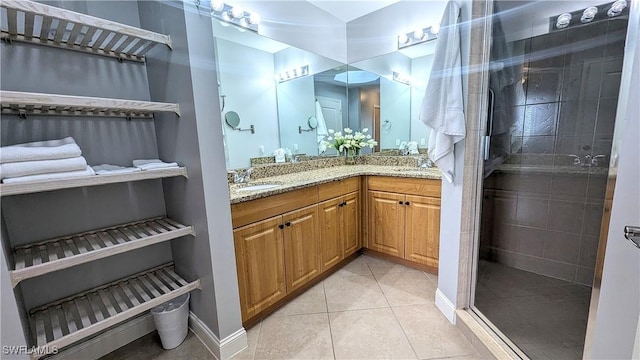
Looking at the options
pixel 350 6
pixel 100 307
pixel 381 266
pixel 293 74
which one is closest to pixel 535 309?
pixel 381 266

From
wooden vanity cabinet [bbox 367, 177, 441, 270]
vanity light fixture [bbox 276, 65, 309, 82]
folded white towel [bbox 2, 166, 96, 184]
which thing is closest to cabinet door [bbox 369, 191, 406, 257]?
wooden vanity cabinet [bbox 367, 177, 441, 270]

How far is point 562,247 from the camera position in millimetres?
1778

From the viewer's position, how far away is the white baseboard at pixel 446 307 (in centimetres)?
160

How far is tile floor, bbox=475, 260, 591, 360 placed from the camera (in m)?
1.28

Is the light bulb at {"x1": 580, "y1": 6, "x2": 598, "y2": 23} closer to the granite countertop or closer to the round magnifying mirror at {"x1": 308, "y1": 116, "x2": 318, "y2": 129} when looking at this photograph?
the granite countertop

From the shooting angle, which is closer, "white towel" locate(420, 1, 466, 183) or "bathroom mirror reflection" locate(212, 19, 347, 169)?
"white towel" locate(420, 1, 466, 183)

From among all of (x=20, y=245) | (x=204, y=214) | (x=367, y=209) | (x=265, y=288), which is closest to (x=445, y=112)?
(x=367, y=209)

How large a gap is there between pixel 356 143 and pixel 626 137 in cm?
217

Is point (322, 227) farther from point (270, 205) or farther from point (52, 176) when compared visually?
point (52, 176)

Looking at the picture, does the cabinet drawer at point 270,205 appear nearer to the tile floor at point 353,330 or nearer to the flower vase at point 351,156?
the tile floor at point 353,330

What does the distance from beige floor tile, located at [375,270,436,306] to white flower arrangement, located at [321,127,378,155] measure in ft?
4.61

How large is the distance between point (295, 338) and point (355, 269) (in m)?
0.94

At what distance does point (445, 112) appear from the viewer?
1.45m

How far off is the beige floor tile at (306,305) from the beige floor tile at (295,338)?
41 mm
